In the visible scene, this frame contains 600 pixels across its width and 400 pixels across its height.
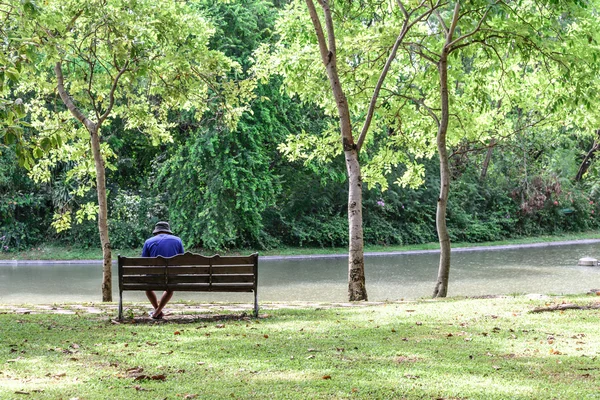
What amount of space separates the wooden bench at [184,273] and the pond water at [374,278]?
19.7 ft

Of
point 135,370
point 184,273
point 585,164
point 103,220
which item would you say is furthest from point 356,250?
point 585,164

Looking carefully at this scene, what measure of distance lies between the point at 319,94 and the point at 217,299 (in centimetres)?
546

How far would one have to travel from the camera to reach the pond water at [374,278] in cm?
1730

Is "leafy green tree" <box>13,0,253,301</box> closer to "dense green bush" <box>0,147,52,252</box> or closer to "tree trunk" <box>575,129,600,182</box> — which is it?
"dense green bush" <box>0,147,52,252</box>

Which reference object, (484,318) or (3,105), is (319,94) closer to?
(484,318)

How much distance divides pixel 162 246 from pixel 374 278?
11975 mm

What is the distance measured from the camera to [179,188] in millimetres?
30828

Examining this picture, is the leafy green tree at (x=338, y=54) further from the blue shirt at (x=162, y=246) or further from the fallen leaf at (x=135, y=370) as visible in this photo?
the fallen leaf at (x=135, y=370)

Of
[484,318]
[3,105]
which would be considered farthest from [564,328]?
[3,105]

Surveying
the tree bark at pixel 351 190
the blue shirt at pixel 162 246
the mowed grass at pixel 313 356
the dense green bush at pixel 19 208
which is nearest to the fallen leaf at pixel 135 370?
the mowed grass at pixel 313 356

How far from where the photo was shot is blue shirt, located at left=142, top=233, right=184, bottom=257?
34.8ft

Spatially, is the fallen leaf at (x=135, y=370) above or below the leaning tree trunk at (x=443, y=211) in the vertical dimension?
below

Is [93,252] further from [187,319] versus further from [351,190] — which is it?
[187,319]

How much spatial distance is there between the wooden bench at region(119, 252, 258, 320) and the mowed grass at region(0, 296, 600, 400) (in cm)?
55
